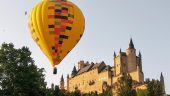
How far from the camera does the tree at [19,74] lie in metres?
59.6

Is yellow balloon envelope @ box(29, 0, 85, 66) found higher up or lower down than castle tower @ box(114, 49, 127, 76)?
lower down

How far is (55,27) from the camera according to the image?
156ft

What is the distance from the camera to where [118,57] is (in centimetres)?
14500

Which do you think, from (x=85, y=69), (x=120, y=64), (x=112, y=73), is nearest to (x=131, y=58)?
(x=120, y=64)

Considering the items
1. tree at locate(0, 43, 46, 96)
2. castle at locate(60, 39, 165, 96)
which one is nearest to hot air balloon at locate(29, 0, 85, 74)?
tree at locate(0, 43, 46, 96)

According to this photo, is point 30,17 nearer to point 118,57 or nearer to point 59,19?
point 59,19

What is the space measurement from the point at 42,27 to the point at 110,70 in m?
102

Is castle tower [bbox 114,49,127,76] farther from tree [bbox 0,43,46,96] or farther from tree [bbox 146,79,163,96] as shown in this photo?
tree [bbox 0,43,46,96]

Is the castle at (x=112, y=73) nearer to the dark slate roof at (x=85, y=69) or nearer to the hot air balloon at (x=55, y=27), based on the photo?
the dark slate roof at (x=85, y=69)

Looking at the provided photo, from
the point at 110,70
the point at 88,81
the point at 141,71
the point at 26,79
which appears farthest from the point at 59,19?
the point at 88,81

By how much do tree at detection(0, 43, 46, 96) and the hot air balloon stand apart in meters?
12.5

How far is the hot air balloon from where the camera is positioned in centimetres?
4712

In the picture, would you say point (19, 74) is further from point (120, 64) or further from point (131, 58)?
point (131, 58)

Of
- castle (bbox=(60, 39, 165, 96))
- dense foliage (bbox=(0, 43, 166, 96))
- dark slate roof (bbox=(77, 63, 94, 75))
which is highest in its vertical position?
dark slate roof (bbox=(77, 63, 94, 75))
